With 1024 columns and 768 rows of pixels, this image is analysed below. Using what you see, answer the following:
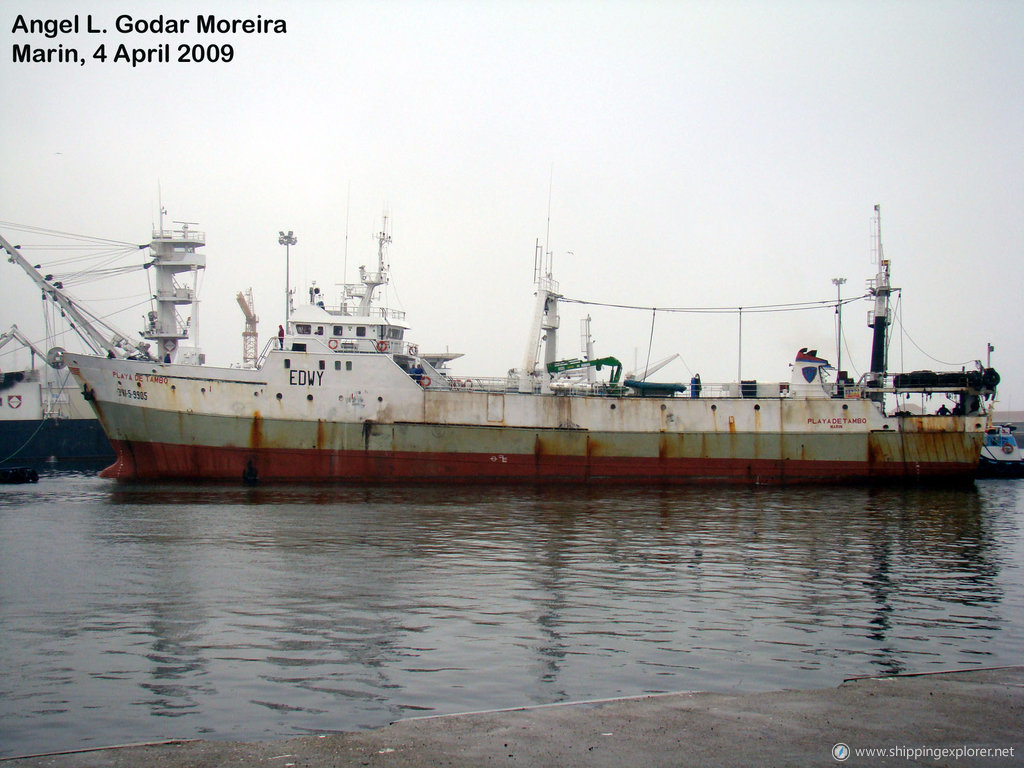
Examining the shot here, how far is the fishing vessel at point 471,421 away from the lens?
39531 millimetres

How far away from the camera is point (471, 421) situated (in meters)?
40.6

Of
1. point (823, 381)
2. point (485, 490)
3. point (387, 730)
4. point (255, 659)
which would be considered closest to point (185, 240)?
point (485, 490)

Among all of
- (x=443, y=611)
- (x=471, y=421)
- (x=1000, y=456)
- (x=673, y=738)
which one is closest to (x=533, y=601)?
(x=443, y=611)

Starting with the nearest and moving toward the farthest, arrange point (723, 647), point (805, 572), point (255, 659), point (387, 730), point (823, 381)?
point (387, 730) < point (255, 659) < point (723, 647) < point (805, 572) < point (823, 381)

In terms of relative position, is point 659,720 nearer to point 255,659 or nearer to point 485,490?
point 255,659

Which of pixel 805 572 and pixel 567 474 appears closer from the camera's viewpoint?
pixel 805 572

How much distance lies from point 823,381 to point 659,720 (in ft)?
129

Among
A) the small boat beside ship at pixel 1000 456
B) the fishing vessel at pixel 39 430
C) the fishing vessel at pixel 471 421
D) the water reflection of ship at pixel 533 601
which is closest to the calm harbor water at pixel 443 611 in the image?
the water reflection of ship at pixel 533 601

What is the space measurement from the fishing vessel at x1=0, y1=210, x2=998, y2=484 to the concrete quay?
3235 centimetres

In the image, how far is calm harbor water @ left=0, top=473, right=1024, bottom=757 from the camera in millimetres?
9438

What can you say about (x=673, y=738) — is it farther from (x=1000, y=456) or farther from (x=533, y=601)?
(x=1000, y=456)

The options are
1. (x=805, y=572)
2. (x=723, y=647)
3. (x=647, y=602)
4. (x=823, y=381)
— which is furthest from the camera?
(x=823, y=381)

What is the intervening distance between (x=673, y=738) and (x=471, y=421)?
3384cm

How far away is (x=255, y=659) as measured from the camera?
10836mm
